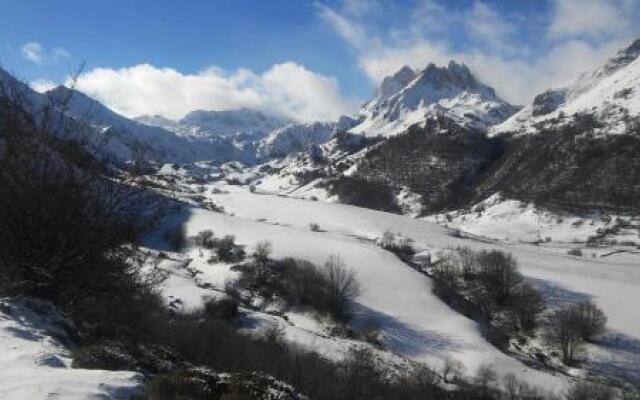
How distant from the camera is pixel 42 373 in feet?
33.9

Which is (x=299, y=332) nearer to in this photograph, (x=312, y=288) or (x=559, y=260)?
(x=312, y=288)

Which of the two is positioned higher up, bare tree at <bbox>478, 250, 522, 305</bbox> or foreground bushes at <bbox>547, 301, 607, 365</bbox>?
bare tree at <bbox>478, 250, 522, 305</bbox>

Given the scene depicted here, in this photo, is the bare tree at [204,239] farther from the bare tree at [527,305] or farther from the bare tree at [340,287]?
the bare tree at [527,305]

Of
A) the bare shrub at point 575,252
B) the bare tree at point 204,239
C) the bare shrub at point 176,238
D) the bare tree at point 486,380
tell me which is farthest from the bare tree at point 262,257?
the bare shrub at point 575,252

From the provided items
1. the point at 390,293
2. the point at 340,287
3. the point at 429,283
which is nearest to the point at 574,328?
the point at 429,283

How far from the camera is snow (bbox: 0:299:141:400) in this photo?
9617mm

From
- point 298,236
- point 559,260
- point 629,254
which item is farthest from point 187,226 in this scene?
point 629,254

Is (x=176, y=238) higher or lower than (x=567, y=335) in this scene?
higher

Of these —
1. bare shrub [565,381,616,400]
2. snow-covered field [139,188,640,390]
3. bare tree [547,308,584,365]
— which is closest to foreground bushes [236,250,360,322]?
snow-covered field [139,188,640,390]

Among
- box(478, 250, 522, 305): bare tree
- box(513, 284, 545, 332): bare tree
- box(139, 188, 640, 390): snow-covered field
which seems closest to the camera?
box(139, 188, 640, 390): snow-covered field

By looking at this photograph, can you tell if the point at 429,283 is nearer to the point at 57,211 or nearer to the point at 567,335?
the point at 567,335

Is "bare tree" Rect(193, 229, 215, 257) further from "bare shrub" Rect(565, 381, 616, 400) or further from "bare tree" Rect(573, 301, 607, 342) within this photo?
"bare shrub" Rect(565, 381, 616, 400)

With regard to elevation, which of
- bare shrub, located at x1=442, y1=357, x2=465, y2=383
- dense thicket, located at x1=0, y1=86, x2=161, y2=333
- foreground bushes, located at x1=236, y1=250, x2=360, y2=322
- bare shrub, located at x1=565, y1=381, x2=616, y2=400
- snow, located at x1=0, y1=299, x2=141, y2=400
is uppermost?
dense thicket, located at x1=0, y1=86, x2=161, y2=333

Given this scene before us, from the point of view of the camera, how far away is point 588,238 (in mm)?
182000
